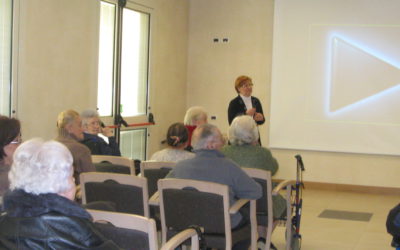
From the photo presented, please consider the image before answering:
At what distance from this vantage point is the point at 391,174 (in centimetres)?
845

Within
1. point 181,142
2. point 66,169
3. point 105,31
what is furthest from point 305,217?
point 66,169

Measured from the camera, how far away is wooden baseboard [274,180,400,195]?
8500mm

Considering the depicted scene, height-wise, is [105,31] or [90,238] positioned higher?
[105,31]

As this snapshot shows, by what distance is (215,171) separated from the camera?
3.83 meters

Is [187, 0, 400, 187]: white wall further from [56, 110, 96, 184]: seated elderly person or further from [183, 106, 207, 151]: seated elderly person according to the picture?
[56, 110, 96, 184]: seated elderly person

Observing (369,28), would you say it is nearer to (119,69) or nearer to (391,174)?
(391,174)

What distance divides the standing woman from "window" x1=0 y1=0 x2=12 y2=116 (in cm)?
273

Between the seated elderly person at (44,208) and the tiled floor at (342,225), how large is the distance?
373 centimetres

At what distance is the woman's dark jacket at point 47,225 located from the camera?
6.52 feet

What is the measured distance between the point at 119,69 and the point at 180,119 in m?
1.97

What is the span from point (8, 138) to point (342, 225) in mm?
4212

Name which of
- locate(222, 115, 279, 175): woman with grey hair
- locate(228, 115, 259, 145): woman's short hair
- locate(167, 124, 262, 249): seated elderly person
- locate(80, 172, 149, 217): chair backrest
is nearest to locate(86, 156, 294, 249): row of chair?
locate(80, 172, 149, 217): chair backrest

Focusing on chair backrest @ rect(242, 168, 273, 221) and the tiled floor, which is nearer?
chair backrest @ rect(242, 168, 273, 221)

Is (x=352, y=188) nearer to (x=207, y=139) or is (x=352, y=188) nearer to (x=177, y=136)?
(x=177, y=136)
